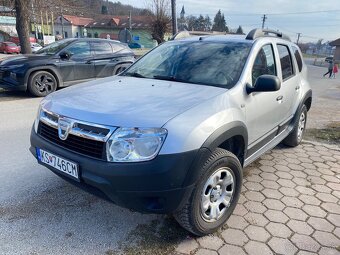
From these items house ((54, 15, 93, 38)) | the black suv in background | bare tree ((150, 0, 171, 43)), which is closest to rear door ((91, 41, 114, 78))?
the black suv in background

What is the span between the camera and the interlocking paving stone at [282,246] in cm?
260

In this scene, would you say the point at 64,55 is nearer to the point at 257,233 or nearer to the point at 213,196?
the point at 213,196

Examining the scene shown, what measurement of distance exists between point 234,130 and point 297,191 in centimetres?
145

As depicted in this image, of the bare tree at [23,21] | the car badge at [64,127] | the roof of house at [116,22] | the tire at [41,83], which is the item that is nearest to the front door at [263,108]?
the car badge at [64,127]

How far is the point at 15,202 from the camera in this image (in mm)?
3186

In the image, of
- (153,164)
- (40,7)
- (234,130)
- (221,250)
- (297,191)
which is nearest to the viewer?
(153,164)

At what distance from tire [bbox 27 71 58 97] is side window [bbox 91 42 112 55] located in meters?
1.68

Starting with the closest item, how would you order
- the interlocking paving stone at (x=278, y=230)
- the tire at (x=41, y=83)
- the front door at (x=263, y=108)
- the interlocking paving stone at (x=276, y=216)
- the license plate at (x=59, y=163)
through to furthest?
the license plate at (x=59, y=163) < the interlocking paving stone at (x=278, y=230) < the interlocking paving stone at (x=276, y=216) < the front door at (x=263, y=108) < the tire at (x=41, y=83)

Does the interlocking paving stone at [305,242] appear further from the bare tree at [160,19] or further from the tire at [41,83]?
the bare tree at [160,19]

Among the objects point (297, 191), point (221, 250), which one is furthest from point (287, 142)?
point (221, 250)

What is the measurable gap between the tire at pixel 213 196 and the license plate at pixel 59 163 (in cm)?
91

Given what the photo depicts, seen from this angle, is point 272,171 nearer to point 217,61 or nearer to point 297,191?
point 297,191

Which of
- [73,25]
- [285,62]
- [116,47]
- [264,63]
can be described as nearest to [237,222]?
[264,63]

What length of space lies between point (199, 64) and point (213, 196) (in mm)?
1472
